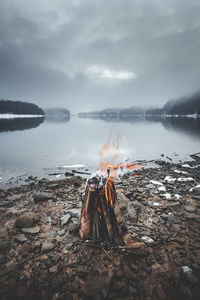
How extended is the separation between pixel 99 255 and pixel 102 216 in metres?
0.85

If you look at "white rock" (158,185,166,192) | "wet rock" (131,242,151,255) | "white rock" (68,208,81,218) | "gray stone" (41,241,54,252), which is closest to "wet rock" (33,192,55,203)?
"white rock" (68,208,81,218)

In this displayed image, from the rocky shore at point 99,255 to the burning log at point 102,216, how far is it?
0.22 metres

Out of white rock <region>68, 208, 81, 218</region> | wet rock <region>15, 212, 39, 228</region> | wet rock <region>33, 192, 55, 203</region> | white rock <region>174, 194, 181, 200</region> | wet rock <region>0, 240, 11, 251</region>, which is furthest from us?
white rock <region>174, 194, 181, 200</region>

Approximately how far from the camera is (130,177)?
30.0ft

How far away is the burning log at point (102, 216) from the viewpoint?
12.2ft

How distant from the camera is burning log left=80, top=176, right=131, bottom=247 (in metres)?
3.71

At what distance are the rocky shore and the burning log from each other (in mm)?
222

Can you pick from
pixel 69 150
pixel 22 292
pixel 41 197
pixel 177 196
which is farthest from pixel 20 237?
pixel 69 150

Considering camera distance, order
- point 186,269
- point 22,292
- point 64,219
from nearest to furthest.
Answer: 1. point 22,292
2. point 186,269
3. point 64,219

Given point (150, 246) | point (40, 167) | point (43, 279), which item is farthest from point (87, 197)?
point (40, 167)

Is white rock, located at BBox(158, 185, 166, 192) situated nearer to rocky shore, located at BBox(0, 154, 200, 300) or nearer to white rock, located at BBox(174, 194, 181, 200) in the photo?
white rock, located at BBox(174, 194, 181, 200)

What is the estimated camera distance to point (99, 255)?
135 inches

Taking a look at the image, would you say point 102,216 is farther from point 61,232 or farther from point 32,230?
point 32,230

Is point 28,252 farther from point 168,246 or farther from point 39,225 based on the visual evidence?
point 168,246
